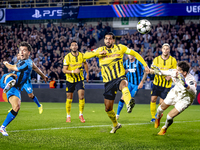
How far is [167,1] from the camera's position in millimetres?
20047

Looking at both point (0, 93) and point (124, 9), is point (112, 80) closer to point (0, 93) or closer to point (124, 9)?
point (0, 93)

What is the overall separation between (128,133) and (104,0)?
56.0ft

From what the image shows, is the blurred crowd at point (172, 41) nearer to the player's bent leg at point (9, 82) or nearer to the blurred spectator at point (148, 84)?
the blurred spectator at point (148, 84)

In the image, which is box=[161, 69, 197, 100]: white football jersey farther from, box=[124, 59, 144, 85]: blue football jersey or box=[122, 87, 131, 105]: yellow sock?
box=[124, 59, 144, 85]: blue football jersey

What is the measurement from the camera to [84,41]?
63.2 feet

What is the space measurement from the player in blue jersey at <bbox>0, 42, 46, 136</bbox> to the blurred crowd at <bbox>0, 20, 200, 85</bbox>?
10303 millimetres

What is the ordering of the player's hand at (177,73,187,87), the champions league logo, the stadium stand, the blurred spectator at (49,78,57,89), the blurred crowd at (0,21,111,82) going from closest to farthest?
1. the player's hand at (177,73,187,87)
2. the blurred spectator at (49,78,57,89)
3. the stadium stand
4. the blurred crowd at (0,21,111,82)
5. the champions league logo

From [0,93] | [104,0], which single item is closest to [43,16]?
[104,0]

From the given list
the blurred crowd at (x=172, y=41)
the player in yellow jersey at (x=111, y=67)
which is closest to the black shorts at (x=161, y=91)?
the player in yellow jersey at (x=111, y=67)

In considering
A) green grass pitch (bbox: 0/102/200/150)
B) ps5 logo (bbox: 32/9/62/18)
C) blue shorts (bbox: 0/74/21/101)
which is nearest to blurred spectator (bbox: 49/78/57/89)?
ps5 logo (bbox: 32/9/62/18)

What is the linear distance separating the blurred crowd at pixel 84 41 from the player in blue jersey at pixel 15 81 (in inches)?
406

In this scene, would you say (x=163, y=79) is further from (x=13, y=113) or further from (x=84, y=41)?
(x=84, y=41)

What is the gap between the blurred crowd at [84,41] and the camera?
54.7 ft

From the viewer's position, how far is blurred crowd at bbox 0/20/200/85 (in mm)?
16688
